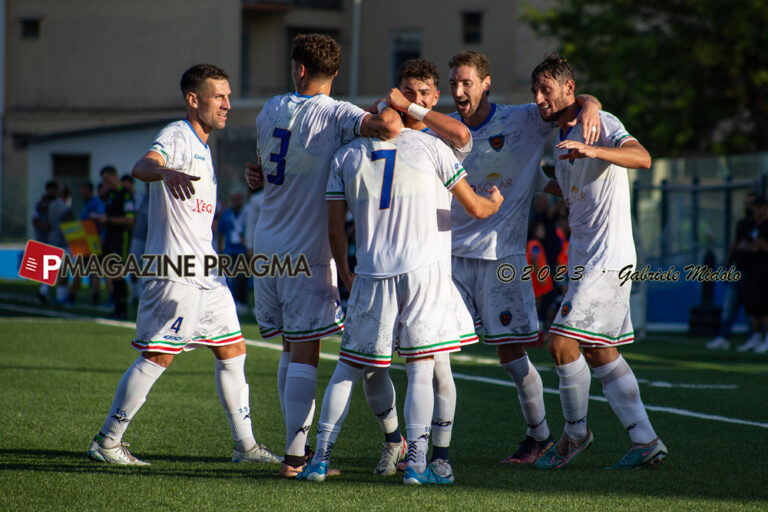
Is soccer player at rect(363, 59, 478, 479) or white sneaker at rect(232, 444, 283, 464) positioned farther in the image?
white sneaker at rect(232, 444, 283, 464)

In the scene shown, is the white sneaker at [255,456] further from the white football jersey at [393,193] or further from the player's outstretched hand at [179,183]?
the player's outstretched hand at [179,183]

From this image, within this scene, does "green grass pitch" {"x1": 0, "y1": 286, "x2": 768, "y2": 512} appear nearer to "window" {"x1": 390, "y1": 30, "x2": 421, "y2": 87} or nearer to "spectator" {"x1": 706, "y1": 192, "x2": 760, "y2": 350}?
"spectator" {"x1": 706, "y1": 192, "x2": 760, "y2": 350}

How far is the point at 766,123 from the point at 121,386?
2370 cm

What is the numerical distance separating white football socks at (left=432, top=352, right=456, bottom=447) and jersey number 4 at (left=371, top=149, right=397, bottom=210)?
87 centimetres

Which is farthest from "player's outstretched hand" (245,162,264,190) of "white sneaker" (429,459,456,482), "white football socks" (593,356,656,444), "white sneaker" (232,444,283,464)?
"white football socks" (593,356,656,444)

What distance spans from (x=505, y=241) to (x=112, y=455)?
2.58 meters

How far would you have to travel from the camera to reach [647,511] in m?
4.78

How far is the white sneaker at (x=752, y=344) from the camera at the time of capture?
13.4 metres

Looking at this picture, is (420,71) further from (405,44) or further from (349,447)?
(405,44)

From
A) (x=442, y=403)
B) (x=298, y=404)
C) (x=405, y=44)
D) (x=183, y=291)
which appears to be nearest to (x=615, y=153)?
(x=442, y=403)

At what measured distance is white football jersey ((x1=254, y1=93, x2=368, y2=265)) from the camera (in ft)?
17.7

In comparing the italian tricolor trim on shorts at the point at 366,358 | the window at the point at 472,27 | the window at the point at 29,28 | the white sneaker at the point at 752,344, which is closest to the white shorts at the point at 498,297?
the italian tricolor trim on shorts at the point at 366,358

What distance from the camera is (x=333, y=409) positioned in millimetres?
5289

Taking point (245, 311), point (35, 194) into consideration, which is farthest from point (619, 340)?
point (35, 194)
